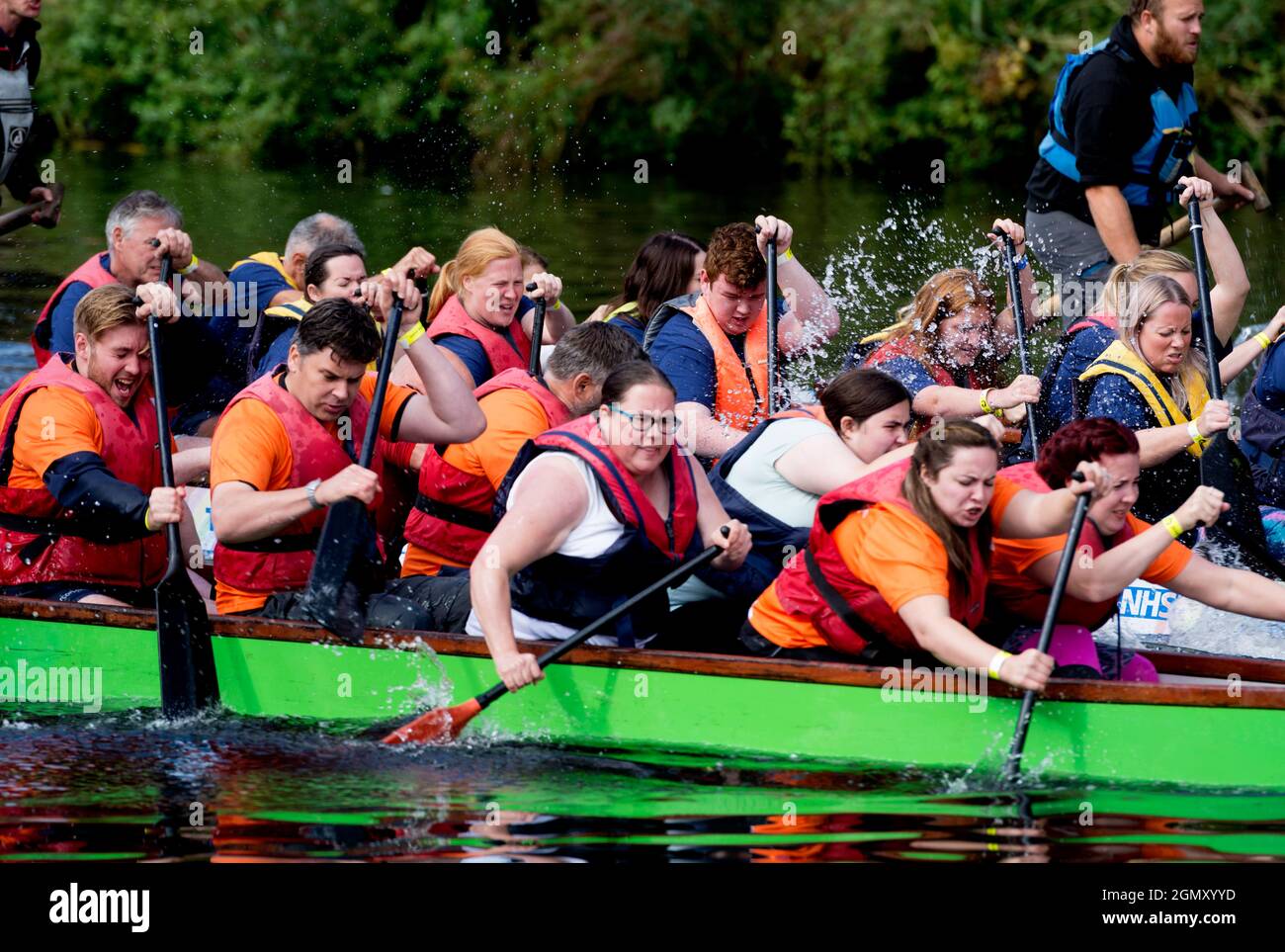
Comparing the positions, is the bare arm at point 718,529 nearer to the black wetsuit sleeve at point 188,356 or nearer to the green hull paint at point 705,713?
the green hull paint at point 705,713

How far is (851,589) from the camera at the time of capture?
4898 mm

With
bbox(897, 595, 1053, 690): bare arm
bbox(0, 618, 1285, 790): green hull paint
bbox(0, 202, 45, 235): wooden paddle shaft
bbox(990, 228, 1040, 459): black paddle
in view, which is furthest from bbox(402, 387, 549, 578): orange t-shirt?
bbox(0, 202, 45, 235): wooden paddle shaft

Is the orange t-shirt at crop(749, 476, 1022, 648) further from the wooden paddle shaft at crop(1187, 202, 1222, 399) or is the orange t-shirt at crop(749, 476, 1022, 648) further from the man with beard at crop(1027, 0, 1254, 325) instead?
the man with beard at crop(1027, 0, 1254, 325)

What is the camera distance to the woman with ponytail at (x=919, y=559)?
462cm

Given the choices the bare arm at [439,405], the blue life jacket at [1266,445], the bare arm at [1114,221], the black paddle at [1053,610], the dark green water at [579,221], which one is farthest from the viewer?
the dark green water at [579,221]

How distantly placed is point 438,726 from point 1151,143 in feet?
12.4

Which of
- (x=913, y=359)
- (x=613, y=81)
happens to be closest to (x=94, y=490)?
(x=913, y=359)

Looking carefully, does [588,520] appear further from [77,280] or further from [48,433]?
[77,280]

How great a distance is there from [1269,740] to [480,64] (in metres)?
17.7

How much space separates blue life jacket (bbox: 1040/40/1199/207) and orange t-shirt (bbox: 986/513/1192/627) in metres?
2.58

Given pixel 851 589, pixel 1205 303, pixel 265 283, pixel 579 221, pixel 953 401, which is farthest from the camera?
pixel 579 221

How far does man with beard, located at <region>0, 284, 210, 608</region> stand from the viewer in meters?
5.51

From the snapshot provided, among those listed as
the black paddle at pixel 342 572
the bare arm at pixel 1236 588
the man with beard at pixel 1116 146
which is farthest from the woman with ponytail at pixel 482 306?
the bare arm at pixel 1236 588

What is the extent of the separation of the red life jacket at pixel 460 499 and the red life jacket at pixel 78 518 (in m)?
0.84
